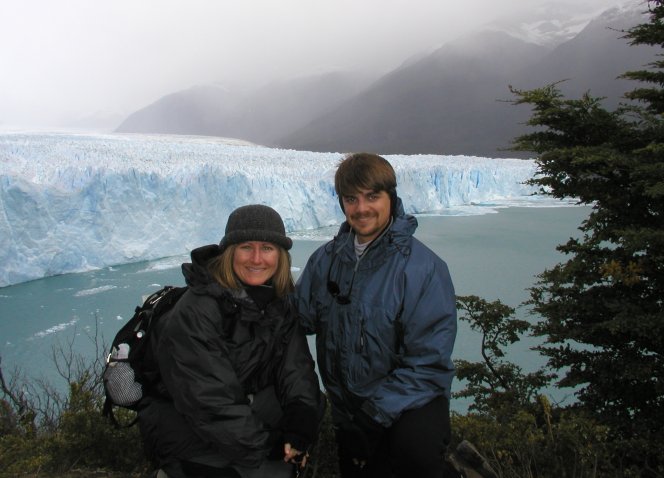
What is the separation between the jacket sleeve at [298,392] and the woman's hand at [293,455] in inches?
0.5

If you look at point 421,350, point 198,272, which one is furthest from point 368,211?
point 198,272

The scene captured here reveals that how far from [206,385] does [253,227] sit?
19.6 inches

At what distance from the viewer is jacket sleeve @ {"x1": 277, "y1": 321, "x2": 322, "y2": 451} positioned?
4.60ft

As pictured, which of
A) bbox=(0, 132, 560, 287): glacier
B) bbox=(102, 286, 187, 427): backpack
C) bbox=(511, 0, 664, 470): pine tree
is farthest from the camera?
bbox=(0, 132, 560, 287): glacier

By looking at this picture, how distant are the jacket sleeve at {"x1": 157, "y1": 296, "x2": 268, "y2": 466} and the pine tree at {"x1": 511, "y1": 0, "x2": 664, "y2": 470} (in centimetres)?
176

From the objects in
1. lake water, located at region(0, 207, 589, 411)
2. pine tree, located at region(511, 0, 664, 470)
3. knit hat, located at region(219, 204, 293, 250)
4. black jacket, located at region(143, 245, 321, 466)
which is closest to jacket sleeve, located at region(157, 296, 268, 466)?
black jacket, located at region(143, 245, 321, 466)

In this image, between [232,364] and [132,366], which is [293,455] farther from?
[132,366]

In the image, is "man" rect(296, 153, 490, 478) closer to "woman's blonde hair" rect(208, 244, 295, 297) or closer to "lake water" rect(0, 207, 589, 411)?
"woman's blonde hair" rect(208, 244, 295, 297)

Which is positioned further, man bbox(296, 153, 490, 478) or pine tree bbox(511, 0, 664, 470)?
pine tree bbox(511, 0, 664, 470)

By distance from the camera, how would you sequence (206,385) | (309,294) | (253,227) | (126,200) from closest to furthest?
1. (206,385)
2. (253,227)
3. (309,294)
4. (126,200)

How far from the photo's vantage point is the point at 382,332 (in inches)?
55.6

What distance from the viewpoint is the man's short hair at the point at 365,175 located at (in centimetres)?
151

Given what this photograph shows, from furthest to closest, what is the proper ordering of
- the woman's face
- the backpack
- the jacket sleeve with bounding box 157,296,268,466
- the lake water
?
1. the lake water
2. the woman's face
3. the backpack
4. the jacket sleeve with bounding box 157,296,268,466

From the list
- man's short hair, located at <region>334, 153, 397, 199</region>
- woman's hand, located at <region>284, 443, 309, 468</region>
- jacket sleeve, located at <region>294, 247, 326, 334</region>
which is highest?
man's short hair, located at <region>334, 153, 397, 199</region>
